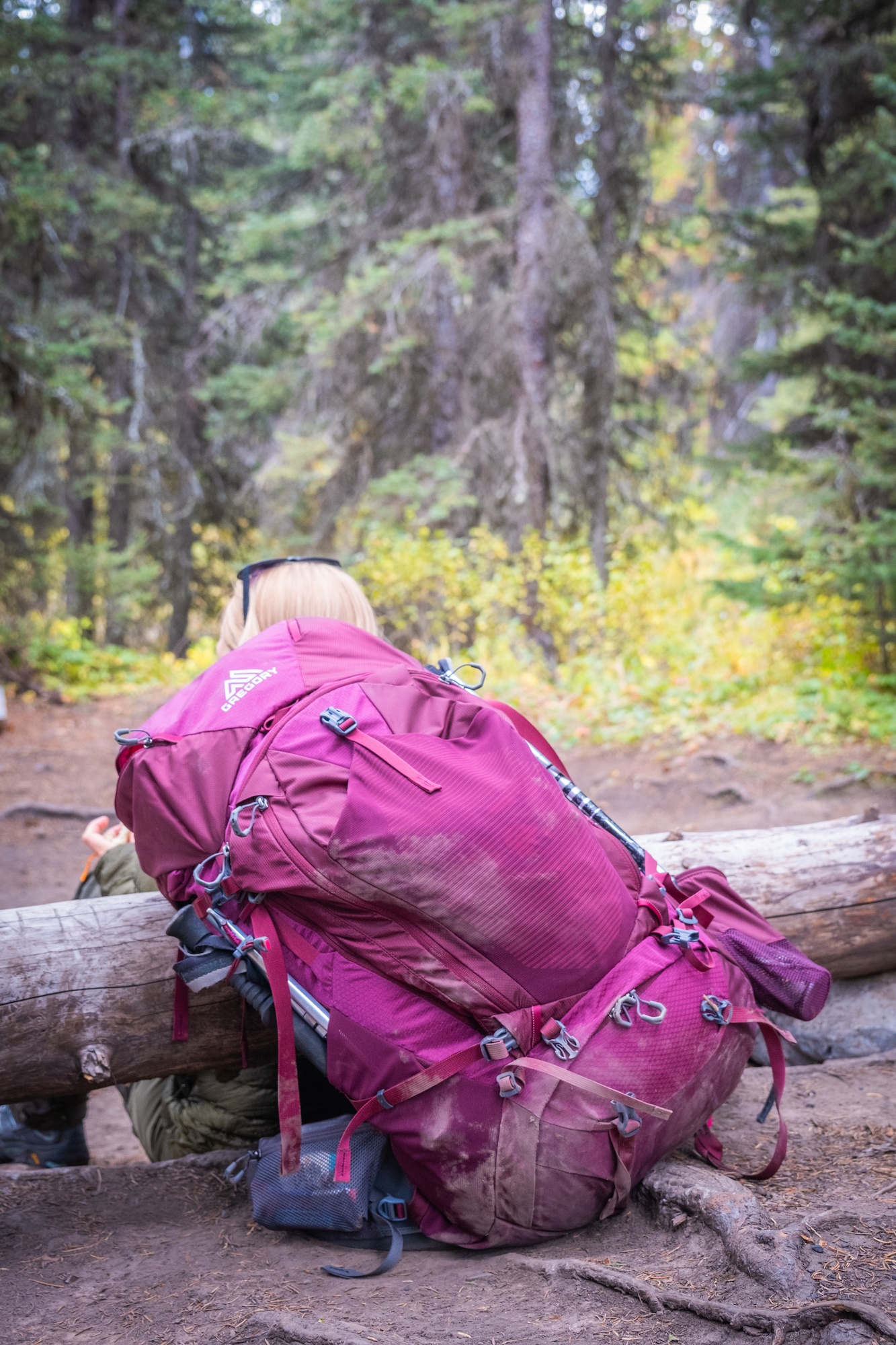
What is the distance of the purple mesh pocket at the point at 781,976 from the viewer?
7.82 feet

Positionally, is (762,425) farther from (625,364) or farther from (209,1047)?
(209,1047)

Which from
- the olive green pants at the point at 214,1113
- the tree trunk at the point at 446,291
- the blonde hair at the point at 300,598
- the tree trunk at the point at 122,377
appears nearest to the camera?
the blonde hair at the point at 300,598

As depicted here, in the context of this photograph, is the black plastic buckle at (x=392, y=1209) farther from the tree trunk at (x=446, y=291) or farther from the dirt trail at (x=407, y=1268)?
the tree trunk at (x=446, y=291)

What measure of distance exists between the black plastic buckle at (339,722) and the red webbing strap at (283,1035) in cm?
44

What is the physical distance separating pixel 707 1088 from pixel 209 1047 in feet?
4.73

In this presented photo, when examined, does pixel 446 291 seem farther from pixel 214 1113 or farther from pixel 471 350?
pixel 214 1113

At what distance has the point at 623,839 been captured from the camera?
2414 mm

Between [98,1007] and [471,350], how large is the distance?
10356 mm

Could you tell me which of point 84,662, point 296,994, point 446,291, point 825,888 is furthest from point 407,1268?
point 84,662

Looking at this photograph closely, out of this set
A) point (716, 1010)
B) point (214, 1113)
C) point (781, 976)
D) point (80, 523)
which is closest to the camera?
point (716, 1010)

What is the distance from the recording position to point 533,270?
10.7 metres

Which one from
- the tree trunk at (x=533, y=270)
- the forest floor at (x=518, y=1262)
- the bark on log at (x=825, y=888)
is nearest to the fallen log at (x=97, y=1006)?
the forest floor at (x=518, y=1262)

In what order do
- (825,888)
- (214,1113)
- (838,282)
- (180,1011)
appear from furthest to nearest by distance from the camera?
(838,282) → (825,888) → (214,1113) → (180,1011)

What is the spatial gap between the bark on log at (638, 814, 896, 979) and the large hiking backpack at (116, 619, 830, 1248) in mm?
1182
